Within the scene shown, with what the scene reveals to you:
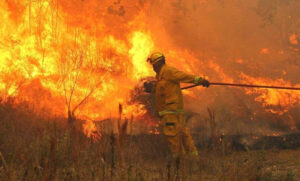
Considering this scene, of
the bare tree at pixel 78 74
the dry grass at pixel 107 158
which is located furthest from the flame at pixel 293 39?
the bare tree at pixel 78 74

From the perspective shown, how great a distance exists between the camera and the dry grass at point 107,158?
7.00ft

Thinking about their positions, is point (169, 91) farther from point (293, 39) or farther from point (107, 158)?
point (293, 39)

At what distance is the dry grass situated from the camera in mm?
2135

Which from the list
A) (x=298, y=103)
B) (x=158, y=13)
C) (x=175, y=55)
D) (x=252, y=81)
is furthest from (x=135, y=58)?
(x=298, y=103)

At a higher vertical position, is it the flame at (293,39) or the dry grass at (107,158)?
the flame at (293,39)

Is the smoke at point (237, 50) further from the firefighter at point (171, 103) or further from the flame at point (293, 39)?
the firefighter at point (171, 103)

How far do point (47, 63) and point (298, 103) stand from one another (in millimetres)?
5904

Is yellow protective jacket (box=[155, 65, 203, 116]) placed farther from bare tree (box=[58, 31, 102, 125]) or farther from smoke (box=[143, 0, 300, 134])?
bare tree (box=[58, 31, 102, 125])

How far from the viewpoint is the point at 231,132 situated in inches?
277

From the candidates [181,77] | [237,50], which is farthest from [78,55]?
[237,50]

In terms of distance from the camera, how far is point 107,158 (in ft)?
9.62

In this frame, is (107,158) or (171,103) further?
(171,103)

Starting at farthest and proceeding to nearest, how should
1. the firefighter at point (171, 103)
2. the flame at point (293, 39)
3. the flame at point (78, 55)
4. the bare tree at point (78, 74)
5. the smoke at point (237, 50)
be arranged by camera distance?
the flame at point (293, 39), the bare tree at point (78, 74), the flame at point (78, 55), the smoke at point (237, 50), the firefighter at point (171, 103)

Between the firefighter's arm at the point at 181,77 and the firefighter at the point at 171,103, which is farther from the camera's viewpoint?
the firefighter at the point at 171,103
